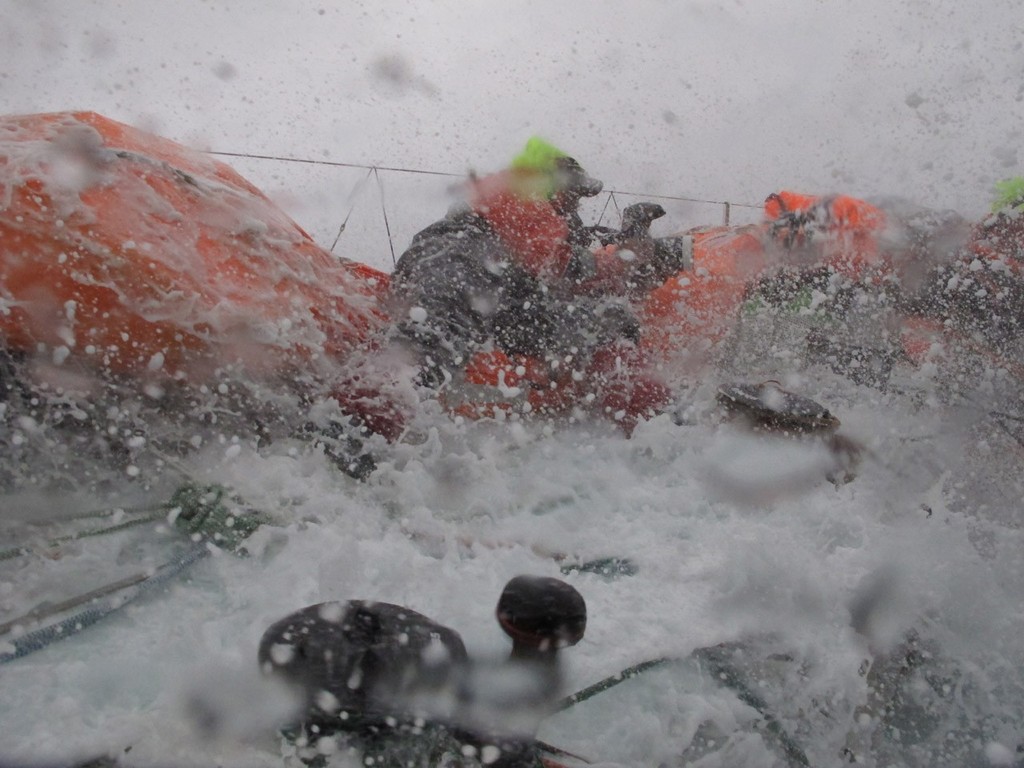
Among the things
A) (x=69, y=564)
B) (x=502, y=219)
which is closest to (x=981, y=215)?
(x=502, y=219)

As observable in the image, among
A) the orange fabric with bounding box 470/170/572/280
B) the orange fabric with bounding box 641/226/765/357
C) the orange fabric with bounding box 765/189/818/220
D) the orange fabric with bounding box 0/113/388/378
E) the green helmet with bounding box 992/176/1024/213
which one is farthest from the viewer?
the orange fabric with bounding box 765/189/818/220

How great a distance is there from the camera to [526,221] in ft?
11.1

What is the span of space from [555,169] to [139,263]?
2.00 meters

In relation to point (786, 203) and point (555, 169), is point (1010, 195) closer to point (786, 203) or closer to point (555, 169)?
point (786, 203)

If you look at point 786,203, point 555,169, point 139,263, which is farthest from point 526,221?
point 786,203

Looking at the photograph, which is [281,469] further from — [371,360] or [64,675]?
[64,675]

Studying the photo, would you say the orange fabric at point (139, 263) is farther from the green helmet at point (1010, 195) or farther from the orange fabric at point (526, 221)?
the green helmet at point (1010, 195)

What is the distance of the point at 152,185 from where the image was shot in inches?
95.5

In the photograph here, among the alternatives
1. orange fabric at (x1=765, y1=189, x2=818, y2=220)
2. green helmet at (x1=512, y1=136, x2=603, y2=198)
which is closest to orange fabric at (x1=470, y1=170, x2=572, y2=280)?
green helmet at (x1=512, y1=136, x2=603, y2=198)

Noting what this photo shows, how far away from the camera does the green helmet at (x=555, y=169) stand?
3.43m

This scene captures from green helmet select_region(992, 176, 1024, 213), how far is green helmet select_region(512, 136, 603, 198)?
2600mm

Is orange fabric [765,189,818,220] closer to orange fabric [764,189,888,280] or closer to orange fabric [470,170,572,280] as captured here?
orange fabric [764,189,888,280]

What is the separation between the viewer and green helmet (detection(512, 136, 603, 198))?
11.2 feet

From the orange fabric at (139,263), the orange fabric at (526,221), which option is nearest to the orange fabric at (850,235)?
the orange fabric at (526,221)
